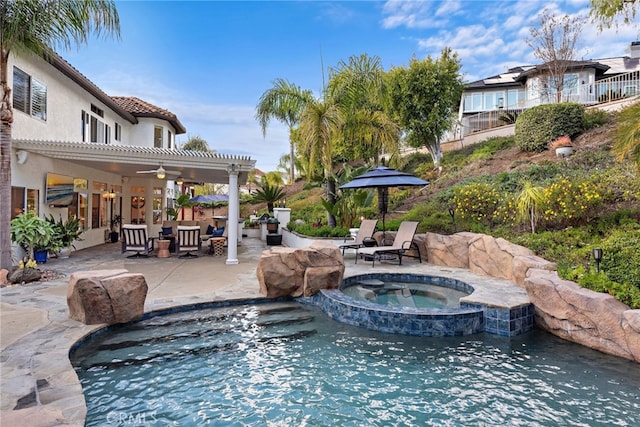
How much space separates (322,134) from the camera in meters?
12.5

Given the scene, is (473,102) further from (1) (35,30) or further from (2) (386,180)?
A: (1) (35,30)

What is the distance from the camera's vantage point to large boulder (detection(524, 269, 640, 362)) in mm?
4930

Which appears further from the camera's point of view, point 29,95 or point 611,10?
point 29,95

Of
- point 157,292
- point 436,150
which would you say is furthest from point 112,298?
point 436,150

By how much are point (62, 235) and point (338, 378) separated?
35.1 ft

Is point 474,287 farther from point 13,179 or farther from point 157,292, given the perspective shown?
point 13,179

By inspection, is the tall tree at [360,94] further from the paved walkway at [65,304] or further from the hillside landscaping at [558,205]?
the paved walkway at [65,304]

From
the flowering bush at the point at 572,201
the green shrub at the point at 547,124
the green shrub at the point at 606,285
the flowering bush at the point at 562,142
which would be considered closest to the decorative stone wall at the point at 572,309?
the green shrub at the point at 606,285

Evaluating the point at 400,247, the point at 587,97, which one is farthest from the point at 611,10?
the point at 587,97

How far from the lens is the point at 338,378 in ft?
14.7

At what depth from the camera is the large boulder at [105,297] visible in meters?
5.62

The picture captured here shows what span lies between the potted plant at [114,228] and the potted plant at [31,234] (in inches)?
262

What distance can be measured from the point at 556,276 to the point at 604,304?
1258mm

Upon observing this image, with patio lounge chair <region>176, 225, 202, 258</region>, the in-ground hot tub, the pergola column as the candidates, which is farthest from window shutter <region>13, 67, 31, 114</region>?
the in-ground hot tub
